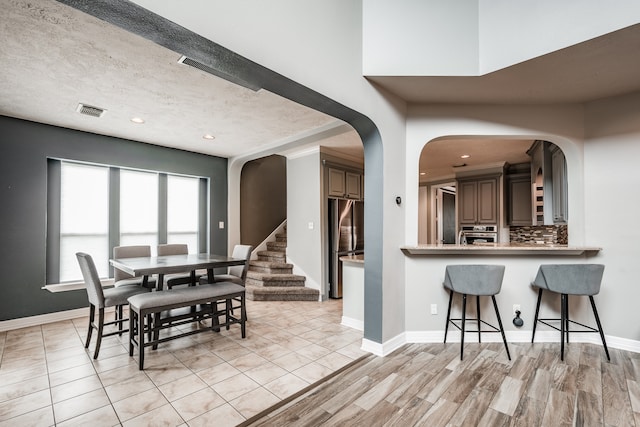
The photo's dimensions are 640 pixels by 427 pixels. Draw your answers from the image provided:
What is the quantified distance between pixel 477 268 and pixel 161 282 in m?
3.14

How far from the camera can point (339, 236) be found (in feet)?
16.3

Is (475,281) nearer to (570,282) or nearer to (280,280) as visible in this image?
(570,282)

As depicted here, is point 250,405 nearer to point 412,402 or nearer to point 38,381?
point 412,402

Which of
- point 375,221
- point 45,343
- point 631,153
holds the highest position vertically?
point 631,153

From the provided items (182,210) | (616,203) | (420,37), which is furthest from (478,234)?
(182,210)

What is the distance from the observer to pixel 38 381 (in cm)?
237

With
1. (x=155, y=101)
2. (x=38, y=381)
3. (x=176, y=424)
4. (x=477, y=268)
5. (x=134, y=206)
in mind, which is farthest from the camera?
(x=134, y=206)

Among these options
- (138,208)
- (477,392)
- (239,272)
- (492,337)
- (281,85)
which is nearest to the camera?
(281,85)

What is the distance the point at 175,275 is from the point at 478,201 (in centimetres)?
565

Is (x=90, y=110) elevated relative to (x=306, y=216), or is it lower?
elevated

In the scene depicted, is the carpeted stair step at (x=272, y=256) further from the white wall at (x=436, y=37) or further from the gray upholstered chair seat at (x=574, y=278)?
the gray upholstered chair seat at (x=574, y=278)

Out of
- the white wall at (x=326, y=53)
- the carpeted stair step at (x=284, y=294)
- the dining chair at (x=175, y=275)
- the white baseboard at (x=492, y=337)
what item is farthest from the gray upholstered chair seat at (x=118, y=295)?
the white baseboard at (x=492, y=337)

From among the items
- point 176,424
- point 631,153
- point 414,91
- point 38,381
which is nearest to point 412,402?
point 176,424

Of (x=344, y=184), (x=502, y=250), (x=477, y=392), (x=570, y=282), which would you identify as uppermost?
(x=344, y=184)
